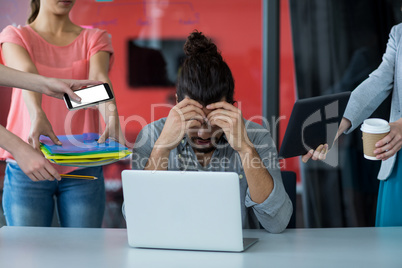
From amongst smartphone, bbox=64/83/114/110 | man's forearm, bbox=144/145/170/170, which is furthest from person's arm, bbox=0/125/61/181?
man's forearm, bbox=144/145/170/170

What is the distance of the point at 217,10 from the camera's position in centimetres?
369

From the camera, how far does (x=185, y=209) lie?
1587 mm

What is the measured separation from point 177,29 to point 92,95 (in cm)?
195

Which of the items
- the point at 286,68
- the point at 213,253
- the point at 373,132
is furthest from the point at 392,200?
the point at 286,68

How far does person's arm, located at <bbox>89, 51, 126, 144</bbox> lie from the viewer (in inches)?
91.8

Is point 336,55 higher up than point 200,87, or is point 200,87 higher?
point 336,55

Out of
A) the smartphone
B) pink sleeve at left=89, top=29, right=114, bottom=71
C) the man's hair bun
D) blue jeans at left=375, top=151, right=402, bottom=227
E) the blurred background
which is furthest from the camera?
the blurred background

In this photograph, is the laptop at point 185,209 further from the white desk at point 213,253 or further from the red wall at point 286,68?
the red wall at point 286,68

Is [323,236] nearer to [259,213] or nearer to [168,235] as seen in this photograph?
[259,213]

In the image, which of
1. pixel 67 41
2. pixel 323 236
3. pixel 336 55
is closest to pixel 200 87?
pixel 323 236

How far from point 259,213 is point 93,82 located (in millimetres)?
878

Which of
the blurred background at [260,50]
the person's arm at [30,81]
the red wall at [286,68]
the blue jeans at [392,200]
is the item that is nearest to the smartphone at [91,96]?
the person's arm at [30,81]

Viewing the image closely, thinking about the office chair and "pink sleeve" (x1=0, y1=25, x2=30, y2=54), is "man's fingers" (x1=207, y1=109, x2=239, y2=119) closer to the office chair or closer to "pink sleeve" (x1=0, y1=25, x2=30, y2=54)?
the office chair

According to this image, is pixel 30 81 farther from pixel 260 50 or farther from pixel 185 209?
pixel 260 50
